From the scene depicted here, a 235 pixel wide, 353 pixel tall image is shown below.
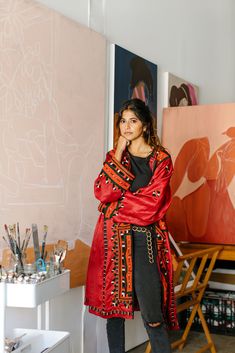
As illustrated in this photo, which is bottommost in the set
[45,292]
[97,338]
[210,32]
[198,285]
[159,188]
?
[97,338]

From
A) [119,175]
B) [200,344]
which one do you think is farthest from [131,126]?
[200,344]

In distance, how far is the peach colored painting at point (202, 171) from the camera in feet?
12.5

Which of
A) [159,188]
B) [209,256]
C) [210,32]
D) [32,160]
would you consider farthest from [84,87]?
[210,32]

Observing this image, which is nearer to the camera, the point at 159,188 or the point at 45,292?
the point at 45,292

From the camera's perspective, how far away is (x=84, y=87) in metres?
3.15

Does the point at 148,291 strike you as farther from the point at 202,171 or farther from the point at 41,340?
the point at 202,171

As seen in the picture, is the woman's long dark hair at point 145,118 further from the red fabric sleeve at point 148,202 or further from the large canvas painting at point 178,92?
the large canvas painting at point 178,92

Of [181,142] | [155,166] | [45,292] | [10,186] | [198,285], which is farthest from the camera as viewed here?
[181,142]

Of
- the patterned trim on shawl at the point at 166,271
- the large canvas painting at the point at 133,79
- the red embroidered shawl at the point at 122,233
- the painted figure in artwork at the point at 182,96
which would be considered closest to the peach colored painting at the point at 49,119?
the large canvas painting at the point at 133,79

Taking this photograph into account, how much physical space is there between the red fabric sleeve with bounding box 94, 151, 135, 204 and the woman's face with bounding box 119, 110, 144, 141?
0.49ft

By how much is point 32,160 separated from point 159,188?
0.66 metres

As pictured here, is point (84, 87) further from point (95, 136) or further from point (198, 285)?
point (198, 285)

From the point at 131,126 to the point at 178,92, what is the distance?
168 cm

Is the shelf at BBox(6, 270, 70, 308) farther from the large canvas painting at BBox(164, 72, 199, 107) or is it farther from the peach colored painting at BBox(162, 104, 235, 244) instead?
the large canvas painting at BBox(164, 72, 199, 107)
